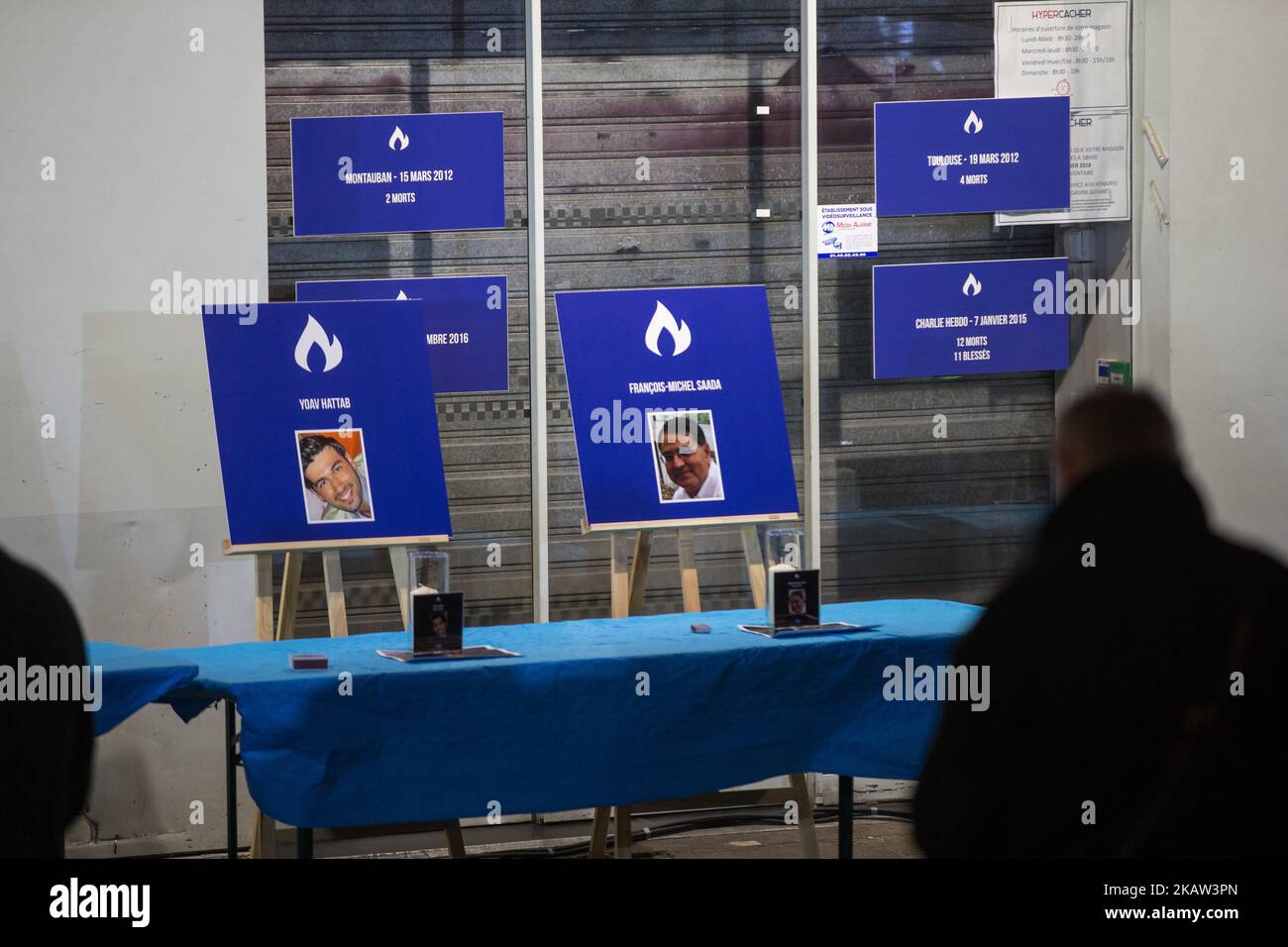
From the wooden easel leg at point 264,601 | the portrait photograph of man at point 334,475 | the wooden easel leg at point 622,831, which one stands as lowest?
the wooden easel leg at point 622,831

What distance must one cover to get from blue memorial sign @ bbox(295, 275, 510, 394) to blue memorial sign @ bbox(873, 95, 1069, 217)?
1.36 m

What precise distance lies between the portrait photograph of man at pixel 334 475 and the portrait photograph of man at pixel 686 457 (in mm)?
840

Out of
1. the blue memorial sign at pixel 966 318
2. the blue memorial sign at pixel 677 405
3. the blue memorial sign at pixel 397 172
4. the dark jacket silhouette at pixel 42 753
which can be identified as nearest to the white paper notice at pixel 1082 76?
the blue memorial sign at pixel 966 318

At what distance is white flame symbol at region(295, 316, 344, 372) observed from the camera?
381 centimetres

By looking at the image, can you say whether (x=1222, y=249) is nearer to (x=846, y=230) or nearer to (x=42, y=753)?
(x=846, y=230)

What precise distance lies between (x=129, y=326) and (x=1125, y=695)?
132 inches

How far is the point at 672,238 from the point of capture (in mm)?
4680

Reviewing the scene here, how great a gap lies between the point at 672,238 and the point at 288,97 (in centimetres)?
130

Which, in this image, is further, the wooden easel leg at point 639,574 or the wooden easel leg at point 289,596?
the wooden easel leg at point 639,574

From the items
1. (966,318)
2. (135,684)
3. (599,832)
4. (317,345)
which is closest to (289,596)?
(317,345)

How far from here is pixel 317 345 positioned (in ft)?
12.6

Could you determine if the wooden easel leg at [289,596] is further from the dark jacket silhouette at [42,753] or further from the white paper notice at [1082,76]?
the white paper notice at [1082,76]

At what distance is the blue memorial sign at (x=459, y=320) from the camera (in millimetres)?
4465
